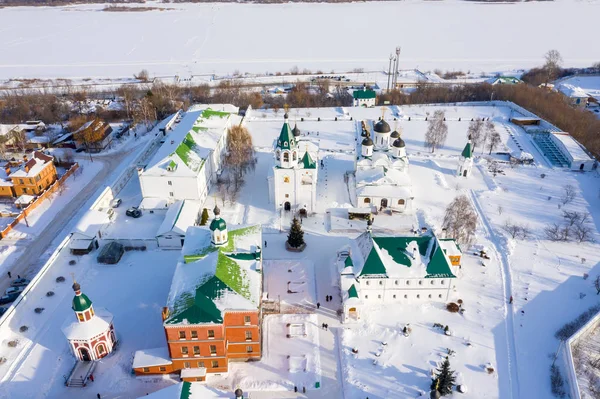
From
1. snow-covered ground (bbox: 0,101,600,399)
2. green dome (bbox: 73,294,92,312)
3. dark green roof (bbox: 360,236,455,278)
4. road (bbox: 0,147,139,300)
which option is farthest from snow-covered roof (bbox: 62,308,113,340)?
dark green roof (bbox: 360,236,455,278)

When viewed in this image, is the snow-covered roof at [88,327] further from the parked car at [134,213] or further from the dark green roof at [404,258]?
the dark green roof at [404,258]

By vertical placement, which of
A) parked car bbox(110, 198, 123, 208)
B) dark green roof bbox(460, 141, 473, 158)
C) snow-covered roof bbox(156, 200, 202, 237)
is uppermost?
dark green roof bbox(460, 141, 473, 158)

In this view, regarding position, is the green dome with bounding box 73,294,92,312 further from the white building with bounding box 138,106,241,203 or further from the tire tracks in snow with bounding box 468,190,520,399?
the tire tracks in snow with bounding box 468,190,520,399

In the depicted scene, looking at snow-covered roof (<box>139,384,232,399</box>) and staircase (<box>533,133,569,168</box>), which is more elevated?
staircase (<box>533,133,569,168</box>)

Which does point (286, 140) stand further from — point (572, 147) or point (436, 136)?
point (572, 147)

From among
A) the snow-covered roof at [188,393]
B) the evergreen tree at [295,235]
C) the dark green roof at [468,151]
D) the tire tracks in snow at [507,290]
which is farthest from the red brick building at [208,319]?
the dark green roof at [468,151]

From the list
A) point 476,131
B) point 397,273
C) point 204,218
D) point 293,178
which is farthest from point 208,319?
point 476,131
